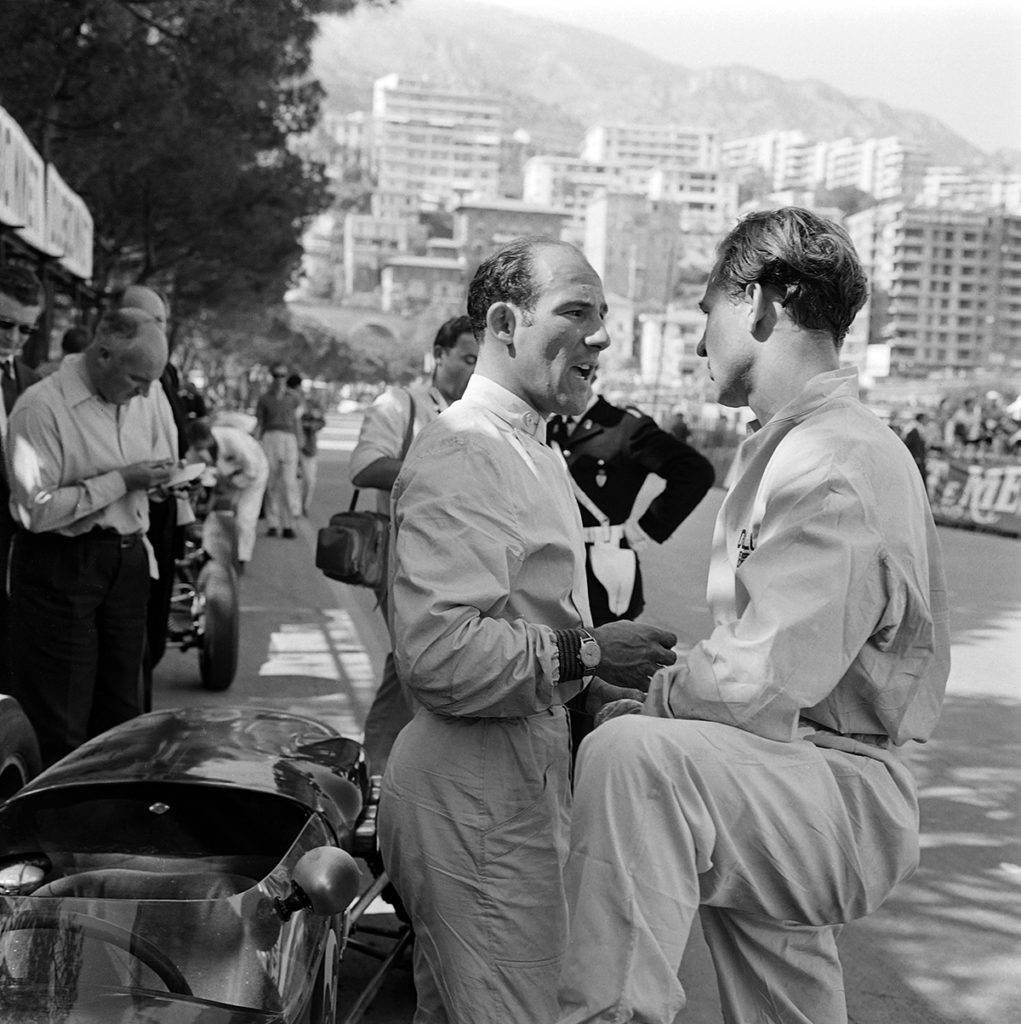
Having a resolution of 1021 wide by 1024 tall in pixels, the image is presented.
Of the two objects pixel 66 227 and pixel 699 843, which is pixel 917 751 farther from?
pixel 66 227

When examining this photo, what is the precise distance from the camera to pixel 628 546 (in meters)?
5.39

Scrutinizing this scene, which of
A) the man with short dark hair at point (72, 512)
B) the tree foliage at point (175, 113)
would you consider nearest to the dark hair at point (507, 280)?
the man with short dark hair at point (72, 512)

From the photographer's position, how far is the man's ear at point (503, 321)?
2.66 metres

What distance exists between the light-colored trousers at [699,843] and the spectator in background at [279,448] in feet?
44.5

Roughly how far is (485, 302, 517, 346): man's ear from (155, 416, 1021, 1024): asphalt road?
2.01 m

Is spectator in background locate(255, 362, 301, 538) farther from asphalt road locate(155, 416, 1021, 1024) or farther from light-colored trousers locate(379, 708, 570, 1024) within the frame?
light-colored trousers locate(379, 708, 570, 1024)

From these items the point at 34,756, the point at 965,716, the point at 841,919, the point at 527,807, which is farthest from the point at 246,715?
the point at 965,716

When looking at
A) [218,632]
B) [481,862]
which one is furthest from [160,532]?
[481,862]

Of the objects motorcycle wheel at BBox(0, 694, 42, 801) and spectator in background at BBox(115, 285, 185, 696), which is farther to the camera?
spectator in background at BBox(115, 285, 185, 696)

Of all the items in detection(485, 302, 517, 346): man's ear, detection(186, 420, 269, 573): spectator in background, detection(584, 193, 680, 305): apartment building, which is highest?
detection(584, 193, 680, 305): apartment building

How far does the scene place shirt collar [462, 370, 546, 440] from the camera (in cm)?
264

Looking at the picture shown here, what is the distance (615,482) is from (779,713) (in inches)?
132

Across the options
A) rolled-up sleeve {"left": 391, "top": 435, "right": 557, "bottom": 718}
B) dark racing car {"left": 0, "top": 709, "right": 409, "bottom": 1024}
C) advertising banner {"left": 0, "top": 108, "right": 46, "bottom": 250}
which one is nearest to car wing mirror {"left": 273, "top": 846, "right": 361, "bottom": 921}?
dark racing car {"left": 0, "top": 709, "right": 409, "bottom": 1024}

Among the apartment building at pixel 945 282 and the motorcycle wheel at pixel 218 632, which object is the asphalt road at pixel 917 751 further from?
the apartment building at pixel 945 282
